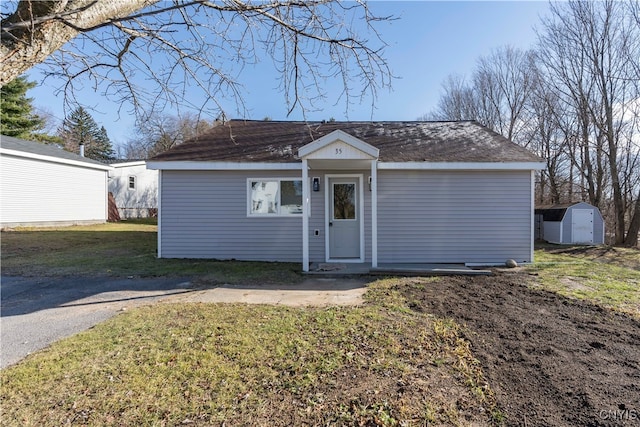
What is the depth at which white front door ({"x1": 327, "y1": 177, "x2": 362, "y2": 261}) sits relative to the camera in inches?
351

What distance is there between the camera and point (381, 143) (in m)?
9.68

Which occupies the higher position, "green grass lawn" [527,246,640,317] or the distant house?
the distant house

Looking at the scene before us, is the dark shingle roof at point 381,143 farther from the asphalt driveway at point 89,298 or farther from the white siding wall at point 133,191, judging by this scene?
the white siding wall at point 133,191

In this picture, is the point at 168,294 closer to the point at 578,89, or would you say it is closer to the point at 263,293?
the point at 263,293

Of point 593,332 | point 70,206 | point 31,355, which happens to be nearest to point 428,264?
point 593,332

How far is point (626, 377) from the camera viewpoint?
9.64 feet

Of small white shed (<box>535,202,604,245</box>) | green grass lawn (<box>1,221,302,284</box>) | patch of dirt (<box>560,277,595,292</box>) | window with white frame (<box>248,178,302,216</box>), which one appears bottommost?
patch of dirt (<box>560,277,595,292</box>)

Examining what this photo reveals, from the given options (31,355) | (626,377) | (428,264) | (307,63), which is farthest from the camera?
(428,264)

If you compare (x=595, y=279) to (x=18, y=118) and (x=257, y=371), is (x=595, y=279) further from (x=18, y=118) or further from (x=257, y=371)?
(x=18, y=118)

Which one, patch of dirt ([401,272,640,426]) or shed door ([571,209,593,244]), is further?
shed door ([571,209,593,244])

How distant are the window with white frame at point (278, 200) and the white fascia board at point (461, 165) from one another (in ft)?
8.02

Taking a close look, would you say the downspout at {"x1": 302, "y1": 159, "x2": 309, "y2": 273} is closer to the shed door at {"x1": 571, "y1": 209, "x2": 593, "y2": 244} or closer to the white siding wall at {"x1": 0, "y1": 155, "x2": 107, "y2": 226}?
the shed door at {"x1": 571, "y1": 209, "x2": 593, "y2": 244}

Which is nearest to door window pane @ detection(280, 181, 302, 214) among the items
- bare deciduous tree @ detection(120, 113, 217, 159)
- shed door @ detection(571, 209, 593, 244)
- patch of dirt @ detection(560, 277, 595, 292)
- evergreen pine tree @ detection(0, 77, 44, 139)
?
bare deciduous tree @ detection(120, 113, 217, 159)

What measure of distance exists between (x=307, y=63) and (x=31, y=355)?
439 centimetres
